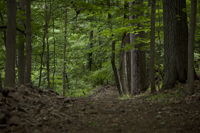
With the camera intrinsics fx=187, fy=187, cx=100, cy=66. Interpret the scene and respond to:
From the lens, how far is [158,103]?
248 inches

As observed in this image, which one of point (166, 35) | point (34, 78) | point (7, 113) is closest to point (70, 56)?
point (34, 78)

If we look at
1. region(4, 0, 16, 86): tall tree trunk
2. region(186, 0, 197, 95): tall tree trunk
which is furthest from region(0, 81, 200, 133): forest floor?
region(4, 0, 16, 86): tall tree trunk

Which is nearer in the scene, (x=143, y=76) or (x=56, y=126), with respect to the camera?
(x=56, y=126)

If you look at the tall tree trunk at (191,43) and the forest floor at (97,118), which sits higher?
the tall tree trunk at (191,43)

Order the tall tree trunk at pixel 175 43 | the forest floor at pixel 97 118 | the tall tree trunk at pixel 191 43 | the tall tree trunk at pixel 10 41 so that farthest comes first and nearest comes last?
the tall tree trunk at pixel 10 41 < the tall tree trunk at pixel 175 43 < the tall tree trunk at pixel 191 43 < the forest floor at pixel 97 118

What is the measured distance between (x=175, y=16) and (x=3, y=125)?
24.1 ft

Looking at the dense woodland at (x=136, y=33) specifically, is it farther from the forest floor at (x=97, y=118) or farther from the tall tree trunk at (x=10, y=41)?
the forest floor at (x=97, y=118)

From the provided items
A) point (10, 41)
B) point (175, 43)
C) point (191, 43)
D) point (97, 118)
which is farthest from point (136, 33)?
point (10, 41)

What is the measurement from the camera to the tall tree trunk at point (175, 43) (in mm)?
7645

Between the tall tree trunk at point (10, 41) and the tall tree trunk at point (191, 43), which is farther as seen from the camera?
the tall tree trunk at point (10, 41)

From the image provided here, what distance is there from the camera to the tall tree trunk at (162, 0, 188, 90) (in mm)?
7645

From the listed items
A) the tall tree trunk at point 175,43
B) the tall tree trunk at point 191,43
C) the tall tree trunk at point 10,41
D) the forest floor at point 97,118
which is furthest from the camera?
the tall tree trunk at point 10,41

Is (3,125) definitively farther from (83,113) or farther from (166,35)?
(166,35)

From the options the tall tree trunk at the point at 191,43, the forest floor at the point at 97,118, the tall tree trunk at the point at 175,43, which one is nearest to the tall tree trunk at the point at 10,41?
the forest floor at the point at 97,118
